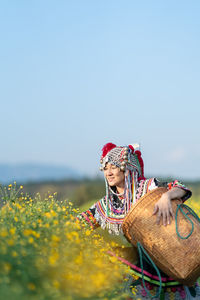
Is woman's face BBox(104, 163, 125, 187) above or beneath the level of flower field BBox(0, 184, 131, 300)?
above

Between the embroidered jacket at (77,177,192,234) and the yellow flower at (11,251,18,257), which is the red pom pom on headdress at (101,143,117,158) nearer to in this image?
the embroidered jacket at (77,177,192,234)

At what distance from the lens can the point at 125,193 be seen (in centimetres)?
423

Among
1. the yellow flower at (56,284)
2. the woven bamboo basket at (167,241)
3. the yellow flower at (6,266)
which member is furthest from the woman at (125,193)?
the yellow flower at (6,266)

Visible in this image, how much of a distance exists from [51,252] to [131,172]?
1.84m

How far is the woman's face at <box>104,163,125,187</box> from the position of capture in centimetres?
421

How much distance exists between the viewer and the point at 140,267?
164 inches

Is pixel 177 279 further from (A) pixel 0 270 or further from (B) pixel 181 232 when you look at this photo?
(A) pixel 0 270

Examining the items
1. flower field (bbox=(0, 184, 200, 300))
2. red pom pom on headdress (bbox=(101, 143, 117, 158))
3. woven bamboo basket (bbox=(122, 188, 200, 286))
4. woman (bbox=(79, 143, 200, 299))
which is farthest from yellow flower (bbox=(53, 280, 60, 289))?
red pom pom on headdress (bbox=(101, 143, 117, 158))

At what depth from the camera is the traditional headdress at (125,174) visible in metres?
4.21

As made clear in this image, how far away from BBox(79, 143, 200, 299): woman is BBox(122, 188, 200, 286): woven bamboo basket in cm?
25

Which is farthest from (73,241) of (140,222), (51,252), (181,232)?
(181,232)

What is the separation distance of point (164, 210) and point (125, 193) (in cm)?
63

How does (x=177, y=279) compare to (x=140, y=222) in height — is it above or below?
below

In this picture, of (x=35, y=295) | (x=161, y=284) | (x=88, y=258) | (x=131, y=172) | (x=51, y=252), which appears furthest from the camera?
(x=131, y=172)
